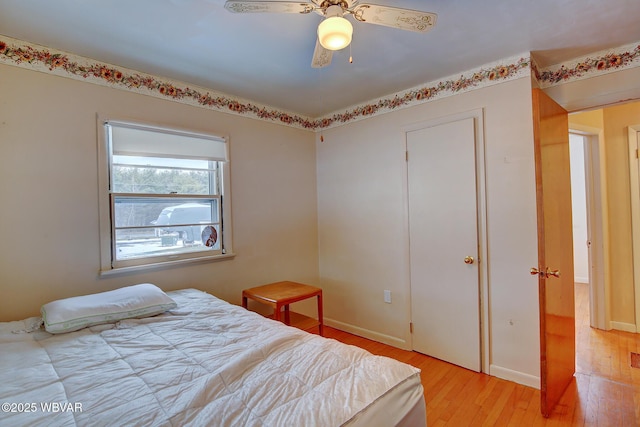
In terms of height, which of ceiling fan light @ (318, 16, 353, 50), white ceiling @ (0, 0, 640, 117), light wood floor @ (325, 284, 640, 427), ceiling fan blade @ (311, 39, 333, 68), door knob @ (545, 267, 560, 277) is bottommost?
light wood floor @ (325, 284, 640, 427)

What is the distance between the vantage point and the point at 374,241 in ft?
10.1

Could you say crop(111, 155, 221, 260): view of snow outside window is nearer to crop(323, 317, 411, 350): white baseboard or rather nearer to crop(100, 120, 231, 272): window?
crop(100, 120, 231, 272): window

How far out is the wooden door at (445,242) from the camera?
243 cm

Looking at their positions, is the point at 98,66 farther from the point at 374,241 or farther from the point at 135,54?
the point at 374,241

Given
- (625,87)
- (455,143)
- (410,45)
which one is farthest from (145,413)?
(625,87)

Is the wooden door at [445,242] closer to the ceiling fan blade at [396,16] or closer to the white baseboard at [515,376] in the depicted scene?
the white baseboard at [515,376]

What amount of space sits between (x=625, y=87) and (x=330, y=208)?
2.52 metres

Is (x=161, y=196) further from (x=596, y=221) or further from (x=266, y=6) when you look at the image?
(x=596, y=221)

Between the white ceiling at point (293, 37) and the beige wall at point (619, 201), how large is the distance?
1.59m

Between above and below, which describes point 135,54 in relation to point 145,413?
above

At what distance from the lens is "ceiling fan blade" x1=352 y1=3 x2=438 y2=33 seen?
130cm

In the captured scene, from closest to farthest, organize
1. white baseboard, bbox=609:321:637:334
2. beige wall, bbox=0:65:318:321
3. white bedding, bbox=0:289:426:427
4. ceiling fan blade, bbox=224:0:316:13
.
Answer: white bedding, bbox=0:289:426:427 → ceiling fan blade, bbox=224:0:316:13 → beige wall, bbox=0:65:318:321 → white baseboard, bbox=609:321:637:334

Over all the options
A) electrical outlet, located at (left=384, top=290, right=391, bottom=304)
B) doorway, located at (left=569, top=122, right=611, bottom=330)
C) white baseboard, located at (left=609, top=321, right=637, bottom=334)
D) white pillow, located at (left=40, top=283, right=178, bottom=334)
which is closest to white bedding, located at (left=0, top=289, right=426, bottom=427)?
white pillow, located at (left=40, top=283, right=178, bottom=334)

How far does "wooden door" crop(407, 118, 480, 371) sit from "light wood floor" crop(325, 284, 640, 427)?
8.0 inches
